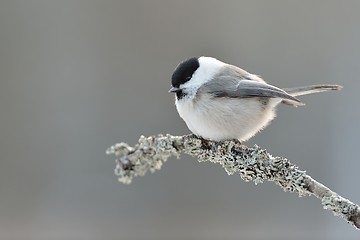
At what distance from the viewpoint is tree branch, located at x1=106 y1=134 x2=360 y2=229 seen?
734mm

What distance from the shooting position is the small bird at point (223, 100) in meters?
1.20

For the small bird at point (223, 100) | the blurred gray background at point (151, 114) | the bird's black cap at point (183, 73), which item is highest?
the blurred gray background at point (151, 114)

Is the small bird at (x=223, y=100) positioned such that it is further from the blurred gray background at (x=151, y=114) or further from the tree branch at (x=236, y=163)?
the blurred gray background at (x=151, y=114)

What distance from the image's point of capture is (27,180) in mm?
2602

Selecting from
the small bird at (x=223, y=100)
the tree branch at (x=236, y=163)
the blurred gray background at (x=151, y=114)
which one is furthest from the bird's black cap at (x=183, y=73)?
the blurred gray background at (x=151, y=114)

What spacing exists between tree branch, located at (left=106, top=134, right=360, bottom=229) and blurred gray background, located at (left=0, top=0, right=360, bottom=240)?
1377mm

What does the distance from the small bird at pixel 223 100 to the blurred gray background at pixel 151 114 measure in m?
1.11

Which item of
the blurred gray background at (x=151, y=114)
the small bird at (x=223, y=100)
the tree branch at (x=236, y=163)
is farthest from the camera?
the blurred gray background at (x=151, y=114)

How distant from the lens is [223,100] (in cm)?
124

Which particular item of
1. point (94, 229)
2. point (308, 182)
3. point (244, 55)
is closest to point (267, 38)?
point (244, 55)

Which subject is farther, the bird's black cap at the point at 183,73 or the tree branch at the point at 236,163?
the bird's black cap at the point at 183,73

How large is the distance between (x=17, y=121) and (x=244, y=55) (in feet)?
4.17

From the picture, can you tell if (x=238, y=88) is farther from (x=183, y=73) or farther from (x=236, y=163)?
(x=236, y=163)

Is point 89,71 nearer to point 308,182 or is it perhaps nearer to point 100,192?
point 100,192
